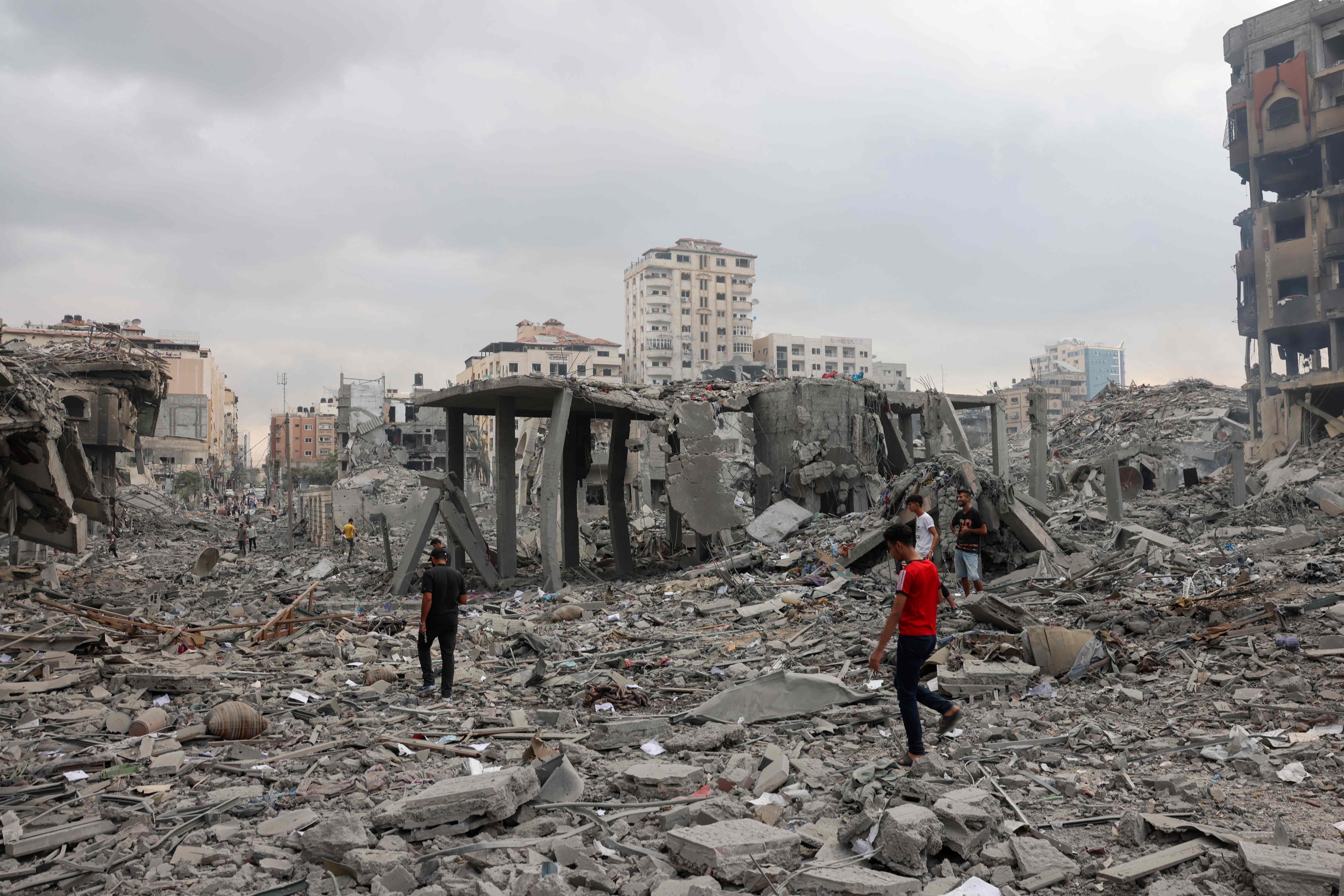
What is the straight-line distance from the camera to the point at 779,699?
7195 mm

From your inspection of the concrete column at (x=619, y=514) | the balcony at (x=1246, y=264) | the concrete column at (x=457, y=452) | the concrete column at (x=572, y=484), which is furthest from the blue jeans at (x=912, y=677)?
the balcony at (x=1246, y=264)

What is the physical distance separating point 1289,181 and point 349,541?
5492 cm

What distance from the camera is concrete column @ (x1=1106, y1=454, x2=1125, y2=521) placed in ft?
56.2

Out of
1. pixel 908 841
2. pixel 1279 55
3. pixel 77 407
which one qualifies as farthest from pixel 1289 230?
pixel 77 407

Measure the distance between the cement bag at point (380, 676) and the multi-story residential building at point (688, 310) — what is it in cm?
7210

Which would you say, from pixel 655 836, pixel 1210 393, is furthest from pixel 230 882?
pixel 1210 393

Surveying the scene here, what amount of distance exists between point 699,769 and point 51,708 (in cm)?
613

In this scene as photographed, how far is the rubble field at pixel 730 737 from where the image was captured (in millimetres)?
4285

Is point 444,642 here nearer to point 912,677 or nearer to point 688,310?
point 912,677

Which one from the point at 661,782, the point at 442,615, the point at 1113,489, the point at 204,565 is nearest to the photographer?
the point at 661,782

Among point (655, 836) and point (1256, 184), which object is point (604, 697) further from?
point (1256, 184)

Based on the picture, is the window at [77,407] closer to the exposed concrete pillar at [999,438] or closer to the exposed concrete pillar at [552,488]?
the exposed concrete pillar at [552,488]

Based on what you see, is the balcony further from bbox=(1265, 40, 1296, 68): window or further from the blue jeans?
the blue jeans

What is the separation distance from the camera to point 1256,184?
4997 cm
